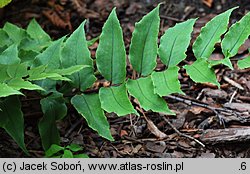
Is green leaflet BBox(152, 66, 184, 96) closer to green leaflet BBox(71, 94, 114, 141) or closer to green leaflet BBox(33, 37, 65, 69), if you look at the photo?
green leaflet BBox(71, 94, 114, 141)

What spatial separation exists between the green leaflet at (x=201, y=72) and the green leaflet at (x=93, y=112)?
1.40 feet

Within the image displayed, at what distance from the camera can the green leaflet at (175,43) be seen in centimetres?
208

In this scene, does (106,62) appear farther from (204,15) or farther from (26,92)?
(204,15)

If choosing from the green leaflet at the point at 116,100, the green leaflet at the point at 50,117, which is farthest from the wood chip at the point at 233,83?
the green leaflet at the point at 50,117

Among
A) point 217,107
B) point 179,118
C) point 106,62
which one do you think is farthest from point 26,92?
point 217,107

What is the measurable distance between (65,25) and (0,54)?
3.26 ft

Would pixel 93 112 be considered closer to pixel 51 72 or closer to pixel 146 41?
pixel 51 72

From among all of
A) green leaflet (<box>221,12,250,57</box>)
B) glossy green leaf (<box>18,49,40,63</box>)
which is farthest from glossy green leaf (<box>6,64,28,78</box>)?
green leaflet (<box>221,12,250,57</box>)

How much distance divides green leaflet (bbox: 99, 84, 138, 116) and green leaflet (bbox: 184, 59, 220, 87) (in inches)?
11.6

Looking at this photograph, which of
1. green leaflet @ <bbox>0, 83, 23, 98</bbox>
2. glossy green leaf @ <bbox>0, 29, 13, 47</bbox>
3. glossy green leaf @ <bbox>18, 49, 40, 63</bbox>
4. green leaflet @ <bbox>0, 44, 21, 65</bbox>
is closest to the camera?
green leaflet @ <bbox>0, 83, 23, 98</bbox>

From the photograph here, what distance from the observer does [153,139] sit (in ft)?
7.79

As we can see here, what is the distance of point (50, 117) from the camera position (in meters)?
2.18

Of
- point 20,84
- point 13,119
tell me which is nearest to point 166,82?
point 20,84

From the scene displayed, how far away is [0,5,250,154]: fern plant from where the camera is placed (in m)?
1.98
